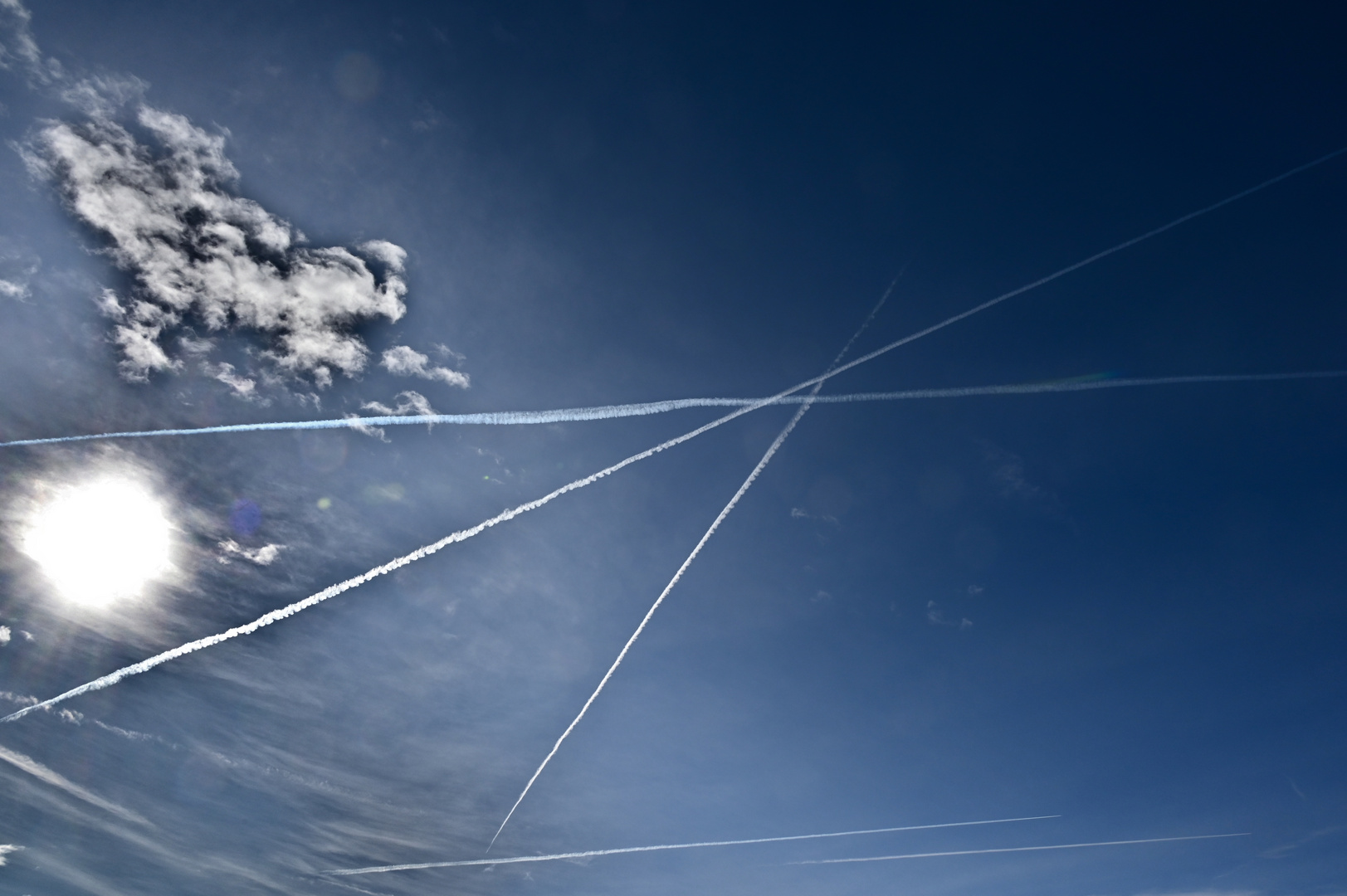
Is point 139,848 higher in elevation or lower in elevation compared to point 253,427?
lower

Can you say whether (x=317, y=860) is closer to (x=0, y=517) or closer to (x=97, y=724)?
(x=97, y=724)

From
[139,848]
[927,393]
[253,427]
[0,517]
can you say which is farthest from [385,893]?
[927,393]

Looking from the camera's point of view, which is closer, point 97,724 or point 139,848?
point 97,724

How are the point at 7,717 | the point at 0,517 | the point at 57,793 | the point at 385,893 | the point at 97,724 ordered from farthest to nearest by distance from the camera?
the point at 385,893, the point at 57,793, the point at 7,717, the point at 97,724, the point at 0,517

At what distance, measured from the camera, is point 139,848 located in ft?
623

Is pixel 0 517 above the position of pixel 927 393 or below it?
above

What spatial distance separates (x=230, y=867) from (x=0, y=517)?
18533 cm

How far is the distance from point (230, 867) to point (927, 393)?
826 ft

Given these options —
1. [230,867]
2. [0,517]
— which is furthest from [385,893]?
[0,517]

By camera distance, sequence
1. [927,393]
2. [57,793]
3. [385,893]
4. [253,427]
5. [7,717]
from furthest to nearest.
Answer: [385,893] → [57,793] → [7,717] → [253,427] → [927,393]

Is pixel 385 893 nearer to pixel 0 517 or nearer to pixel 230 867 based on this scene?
pixel 230 867

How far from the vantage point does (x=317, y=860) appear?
163m

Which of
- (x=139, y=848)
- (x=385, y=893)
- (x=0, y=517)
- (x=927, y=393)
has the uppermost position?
(x=0, y=517)

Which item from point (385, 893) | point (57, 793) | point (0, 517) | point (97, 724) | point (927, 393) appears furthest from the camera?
point (385, 893)
